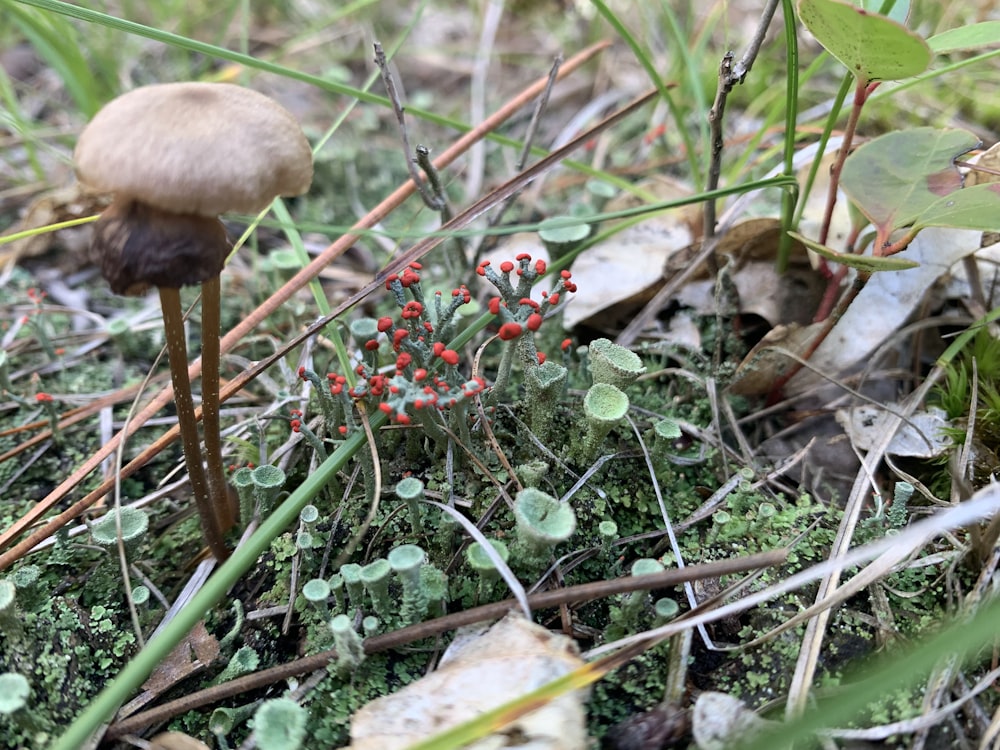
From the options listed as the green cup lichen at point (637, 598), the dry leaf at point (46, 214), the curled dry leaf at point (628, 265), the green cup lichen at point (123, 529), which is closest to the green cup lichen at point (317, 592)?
the green cup lichen at point (123, 529)

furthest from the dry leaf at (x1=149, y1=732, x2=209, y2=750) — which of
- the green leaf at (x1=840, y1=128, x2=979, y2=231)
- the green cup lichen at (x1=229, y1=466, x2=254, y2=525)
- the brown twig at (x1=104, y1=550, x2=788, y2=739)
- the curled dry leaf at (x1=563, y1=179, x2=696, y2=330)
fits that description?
the green leaf at (x1=840, y1=128, x2=979, y2=231)

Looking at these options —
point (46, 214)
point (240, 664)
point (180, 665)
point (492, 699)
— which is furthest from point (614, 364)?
point (46, 214)

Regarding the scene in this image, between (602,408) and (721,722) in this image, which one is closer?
(721,722)

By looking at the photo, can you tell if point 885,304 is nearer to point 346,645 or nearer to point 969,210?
point 969,210

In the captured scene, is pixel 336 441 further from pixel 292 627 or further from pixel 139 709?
pixel 139 709

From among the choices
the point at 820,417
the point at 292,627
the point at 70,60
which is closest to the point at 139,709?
the point at 292,627

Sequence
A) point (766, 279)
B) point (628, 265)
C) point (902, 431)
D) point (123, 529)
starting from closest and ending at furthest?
point (123, 529) → point (902, 431) → point (766, 279) → point (628, 265)

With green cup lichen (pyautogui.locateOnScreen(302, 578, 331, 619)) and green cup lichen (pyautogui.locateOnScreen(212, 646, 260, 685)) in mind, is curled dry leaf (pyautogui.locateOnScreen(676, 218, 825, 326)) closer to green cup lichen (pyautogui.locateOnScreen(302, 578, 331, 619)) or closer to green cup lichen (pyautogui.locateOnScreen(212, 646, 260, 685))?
green cup lichen (pyautogui.locateOnScreen(302, 578, 331, 619))
